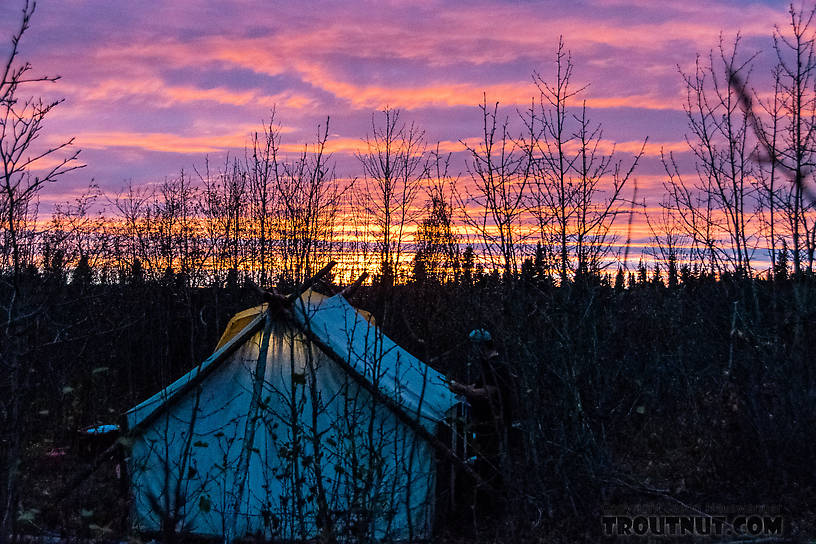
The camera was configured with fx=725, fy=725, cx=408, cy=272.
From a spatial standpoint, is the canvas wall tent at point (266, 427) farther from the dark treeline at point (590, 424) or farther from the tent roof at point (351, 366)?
the dark treeline at point (590, 424)

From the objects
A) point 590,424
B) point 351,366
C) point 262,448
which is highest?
point 351,366

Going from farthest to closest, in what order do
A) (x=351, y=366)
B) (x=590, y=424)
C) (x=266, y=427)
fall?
(x=590, y=424) < (x=351, y=366) < (x=266, y=427)

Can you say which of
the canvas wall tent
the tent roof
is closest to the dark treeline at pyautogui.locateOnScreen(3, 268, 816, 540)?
the tent roof

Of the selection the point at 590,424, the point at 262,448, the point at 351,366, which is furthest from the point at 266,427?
the point at 590,424

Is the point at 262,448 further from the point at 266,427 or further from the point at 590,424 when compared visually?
the point at 590,424

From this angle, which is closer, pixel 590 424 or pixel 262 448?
pixel 262 448

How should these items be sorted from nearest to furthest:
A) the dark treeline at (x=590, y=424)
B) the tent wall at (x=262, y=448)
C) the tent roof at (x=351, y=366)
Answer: the dark treeline at (x=590, y=424), the tent wall at (x=262, y=448), the tent roof at (x=351, y=366)

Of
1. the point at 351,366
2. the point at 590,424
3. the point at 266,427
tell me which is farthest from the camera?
the point at 590,424

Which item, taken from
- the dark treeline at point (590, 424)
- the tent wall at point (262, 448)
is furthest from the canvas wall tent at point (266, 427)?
the dark treeline at point (590, 424)

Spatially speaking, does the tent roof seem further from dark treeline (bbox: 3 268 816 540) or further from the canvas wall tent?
dark treeline (bbox: 3 268 816 540)

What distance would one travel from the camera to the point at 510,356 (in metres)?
Result: 9.04

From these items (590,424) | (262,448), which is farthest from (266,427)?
(590,424)

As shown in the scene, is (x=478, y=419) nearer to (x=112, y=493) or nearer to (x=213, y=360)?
(x=213, y=360)

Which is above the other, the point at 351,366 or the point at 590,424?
the point at 351,366
